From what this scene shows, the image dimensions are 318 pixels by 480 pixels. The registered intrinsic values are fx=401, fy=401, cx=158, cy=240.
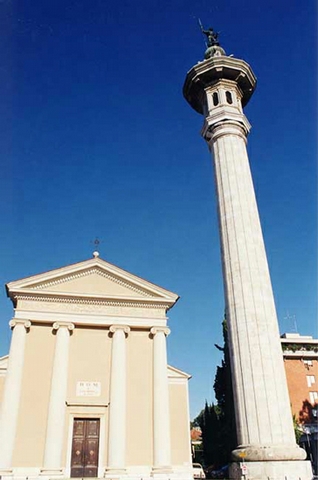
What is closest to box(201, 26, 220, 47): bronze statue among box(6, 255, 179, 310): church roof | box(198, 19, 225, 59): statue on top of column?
box(198, 19, 225, 59): statue on top of column

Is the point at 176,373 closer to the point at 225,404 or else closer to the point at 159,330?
the point at 159,330

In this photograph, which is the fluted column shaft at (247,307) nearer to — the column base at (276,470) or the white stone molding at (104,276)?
the column base at (276,470)

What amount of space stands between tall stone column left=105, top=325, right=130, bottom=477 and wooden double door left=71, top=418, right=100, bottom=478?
26.6 inches

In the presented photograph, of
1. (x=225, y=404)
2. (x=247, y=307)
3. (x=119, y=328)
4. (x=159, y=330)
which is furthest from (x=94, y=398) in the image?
(x=225, y=404)

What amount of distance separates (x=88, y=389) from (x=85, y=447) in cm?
211

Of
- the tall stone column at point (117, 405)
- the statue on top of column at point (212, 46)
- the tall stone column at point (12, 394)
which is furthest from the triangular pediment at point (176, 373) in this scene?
the statue on top of column at point (212, 46)

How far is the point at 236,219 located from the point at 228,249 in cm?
144

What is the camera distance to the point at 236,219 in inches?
711

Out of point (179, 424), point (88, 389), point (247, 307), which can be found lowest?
point (179, 424)

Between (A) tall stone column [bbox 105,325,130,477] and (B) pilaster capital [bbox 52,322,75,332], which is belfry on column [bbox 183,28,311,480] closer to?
(A) tall stone column [bbox 105,325,130,477]

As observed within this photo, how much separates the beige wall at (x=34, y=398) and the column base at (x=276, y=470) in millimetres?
7433

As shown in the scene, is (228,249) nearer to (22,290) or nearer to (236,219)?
(236,219)

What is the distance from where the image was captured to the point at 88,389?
646 inches

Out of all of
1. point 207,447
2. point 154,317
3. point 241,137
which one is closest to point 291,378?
point 207,447
